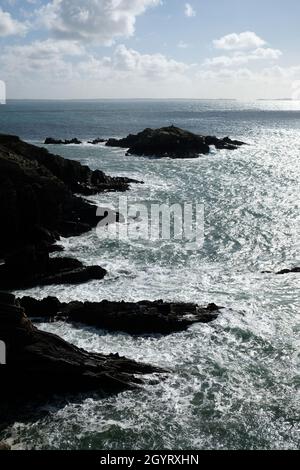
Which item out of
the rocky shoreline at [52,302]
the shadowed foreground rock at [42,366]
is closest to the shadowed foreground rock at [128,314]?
the rocky shoreline at [52,302]

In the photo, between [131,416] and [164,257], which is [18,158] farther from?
[131,416]

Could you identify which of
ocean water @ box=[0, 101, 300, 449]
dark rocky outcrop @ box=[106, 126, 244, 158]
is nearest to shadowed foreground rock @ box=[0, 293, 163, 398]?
ocean water @ box=[0, 101, 300, 449]

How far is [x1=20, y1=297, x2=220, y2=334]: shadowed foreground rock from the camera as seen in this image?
28891mm

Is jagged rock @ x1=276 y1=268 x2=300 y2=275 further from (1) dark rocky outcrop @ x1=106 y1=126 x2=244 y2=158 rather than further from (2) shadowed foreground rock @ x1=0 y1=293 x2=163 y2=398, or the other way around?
(1) dark rocky outcrop @ x1=106 y1=126 x2=244 y2=158

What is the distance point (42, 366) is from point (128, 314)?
26.1 ft

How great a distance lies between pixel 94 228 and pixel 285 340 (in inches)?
1019

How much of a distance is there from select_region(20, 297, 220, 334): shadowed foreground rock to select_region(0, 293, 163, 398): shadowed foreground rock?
17.7 ft

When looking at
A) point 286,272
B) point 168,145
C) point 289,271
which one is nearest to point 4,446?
point 286,272

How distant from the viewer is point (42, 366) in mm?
22234

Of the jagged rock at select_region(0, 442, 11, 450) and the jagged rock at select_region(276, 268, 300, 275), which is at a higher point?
the jagged rock at select_region(276, 268, 300, 275)

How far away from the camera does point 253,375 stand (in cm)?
2456

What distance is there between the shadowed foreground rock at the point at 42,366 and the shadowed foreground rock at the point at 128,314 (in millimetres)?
5392

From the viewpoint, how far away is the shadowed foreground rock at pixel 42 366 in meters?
22.1

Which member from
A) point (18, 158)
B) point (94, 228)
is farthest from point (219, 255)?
point (18, 158)
